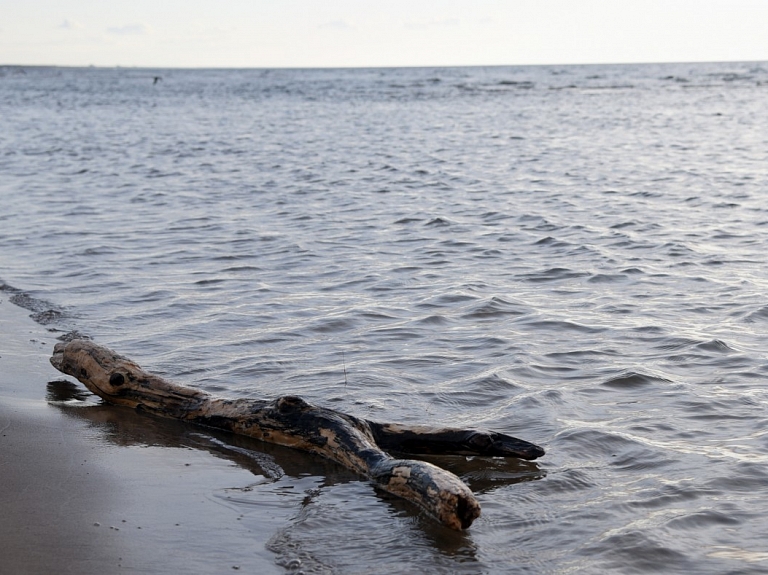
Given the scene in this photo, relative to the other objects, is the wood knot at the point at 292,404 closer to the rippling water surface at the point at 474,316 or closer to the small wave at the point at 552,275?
the rippling water surface at the point at 474,316

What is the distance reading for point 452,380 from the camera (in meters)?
6.09

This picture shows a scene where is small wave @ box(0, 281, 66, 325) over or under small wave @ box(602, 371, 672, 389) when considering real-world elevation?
over

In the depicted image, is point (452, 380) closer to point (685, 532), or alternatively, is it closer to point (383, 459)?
point (383, 459)

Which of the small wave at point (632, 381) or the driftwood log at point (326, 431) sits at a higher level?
the driftwood log at point (326, 431)

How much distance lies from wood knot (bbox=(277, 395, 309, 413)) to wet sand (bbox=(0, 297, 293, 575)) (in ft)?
1.29

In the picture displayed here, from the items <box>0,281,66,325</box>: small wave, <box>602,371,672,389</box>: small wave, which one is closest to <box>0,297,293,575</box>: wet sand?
<box>0,281,66,325</box>: small wave

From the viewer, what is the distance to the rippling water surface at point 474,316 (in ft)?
13.2

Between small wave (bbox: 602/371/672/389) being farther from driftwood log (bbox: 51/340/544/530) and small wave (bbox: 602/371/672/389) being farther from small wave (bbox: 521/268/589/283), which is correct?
small wave (bbox: 521/268/589/283)

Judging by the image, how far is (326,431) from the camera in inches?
182

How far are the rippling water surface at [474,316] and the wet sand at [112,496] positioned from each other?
8.1 inches

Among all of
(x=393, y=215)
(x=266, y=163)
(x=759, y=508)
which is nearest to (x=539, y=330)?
(x=759, y=508)

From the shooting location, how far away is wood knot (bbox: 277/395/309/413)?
4.75 m


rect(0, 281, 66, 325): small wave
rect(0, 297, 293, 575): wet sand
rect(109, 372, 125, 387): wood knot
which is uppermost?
rect(109, 372, 125, 387): wood knot

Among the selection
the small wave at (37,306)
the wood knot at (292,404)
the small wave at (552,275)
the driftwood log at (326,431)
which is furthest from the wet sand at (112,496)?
the small wave at (552,275)
